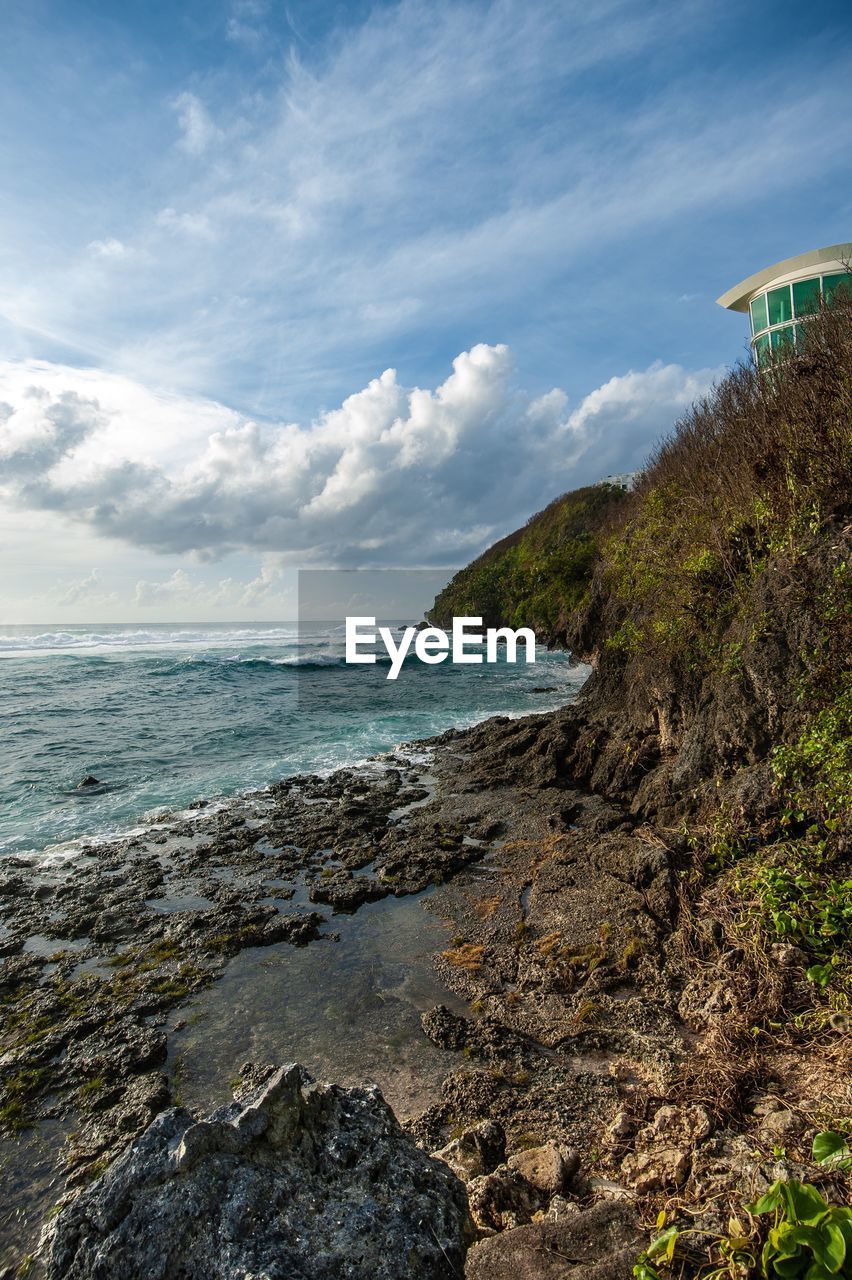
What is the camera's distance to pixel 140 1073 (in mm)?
6297

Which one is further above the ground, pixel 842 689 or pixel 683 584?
pixel 683 584

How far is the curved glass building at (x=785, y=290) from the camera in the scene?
24.5 meters

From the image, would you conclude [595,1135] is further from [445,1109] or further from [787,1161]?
[787,1161]

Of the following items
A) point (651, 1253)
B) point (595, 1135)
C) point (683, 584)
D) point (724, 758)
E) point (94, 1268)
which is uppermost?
point (683, 584)

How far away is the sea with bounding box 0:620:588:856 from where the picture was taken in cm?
1538

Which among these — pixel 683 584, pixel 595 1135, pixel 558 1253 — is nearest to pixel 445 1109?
pixel 595 1135

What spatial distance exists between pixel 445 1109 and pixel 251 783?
12269 millimetres

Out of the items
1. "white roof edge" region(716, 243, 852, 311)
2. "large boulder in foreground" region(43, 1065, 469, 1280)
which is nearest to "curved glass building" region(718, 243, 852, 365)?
"white roof edge" region(716, 243, 852, 311)

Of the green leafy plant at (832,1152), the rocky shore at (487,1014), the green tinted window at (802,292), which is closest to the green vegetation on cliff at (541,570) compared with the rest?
the green tinted window at (802,292)

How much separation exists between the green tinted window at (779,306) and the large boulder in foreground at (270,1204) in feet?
104

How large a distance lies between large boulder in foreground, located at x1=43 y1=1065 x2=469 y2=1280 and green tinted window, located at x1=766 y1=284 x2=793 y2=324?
Result: 3159 cm

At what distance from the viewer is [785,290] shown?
2608 cm

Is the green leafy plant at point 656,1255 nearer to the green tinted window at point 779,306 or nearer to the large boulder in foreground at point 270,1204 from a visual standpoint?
the large boulder in foreground at point 270,1204

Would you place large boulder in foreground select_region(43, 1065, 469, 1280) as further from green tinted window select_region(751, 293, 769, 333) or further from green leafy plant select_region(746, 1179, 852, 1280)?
green tinted window select_region(751, 293, 769, 333)
